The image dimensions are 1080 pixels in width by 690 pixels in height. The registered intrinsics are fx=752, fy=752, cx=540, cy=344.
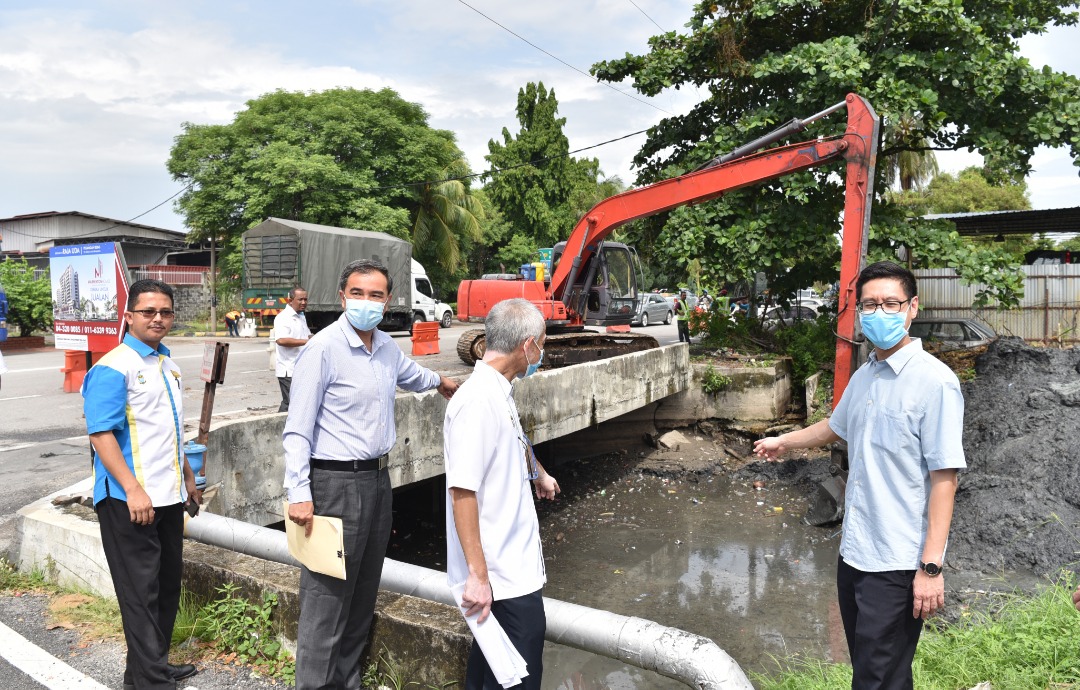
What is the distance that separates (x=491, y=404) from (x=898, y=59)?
38.9 ft

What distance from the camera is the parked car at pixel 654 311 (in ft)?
104

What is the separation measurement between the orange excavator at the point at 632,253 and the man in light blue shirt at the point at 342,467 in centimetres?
616

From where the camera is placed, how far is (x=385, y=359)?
338 cm

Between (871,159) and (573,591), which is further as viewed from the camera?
(871,159)

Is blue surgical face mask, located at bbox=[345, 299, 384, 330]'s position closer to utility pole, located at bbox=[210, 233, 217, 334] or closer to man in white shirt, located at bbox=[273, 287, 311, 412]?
man in white shirt, located at bbox=[273, 287, 311, 412]

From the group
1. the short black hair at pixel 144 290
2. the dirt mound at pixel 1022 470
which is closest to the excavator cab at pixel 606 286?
the dirt mound at pixel 1022 470

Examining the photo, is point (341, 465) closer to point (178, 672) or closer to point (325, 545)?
point (325, 545)

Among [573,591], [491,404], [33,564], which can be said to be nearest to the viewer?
[491,404]

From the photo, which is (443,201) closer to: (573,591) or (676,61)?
(676,61)

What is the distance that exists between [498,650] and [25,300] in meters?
23.9

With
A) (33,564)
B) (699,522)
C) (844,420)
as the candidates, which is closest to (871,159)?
(699,522)

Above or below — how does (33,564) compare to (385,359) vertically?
below

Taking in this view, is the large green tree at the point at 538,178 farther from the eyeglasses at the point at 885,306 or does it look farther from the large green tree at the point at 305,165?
the eyeglasses at the point at 885,306

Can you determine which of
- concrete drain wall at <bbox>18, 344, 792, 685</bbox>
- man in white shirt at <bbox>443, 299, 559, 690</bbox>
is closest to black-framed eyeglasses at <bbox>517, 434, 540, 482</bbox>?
man in white shirt at <bbox>443, 299, 559, 690</bbox>
